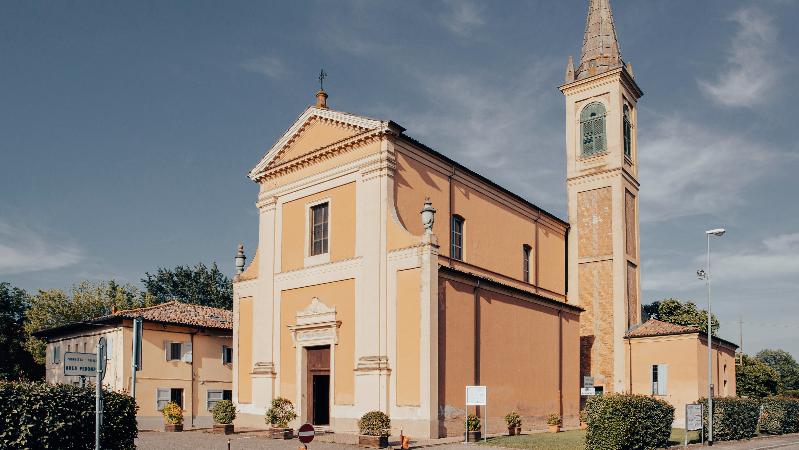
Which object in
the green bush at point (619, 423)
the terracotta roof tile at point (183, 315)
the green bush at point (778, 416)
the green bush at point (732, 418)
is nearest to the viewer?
the green bush at point (619, 423)

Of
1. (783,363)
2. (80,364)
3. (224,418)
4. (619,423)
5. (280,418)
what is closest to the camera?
(80,364)

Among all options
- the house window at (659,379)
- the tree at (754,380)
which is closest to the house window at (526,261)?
the house window at (659,379)

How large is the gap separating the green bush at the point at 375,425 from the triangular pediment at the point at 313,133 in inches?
396

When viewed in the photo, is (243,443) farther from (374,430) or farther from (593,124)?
(593,124)

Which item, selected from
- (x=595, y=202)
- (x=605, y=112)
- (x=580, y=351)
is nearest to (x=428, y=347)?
(x=580, y=351)

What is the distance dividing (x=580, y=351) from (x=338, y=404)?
15103 mm

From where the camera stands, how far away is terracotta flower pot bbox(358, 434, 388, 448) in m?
20.2

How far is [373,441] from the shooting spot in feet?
66.7

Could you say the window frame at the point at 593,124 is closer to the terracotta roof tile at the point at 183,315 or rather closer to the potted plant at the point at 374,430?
the terracotta roof tile at the point at 183,315

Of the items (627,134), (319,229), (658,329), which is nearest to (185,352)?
(319,229)

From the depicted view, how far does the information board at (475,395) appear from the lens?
22.1 m

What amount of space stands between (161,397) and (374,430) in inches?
639

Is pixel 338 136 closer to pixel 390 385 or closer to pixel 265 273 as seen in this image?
pixel 265 273

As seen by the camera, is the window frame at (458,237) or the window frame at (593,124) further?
the window frame at (593,124)
